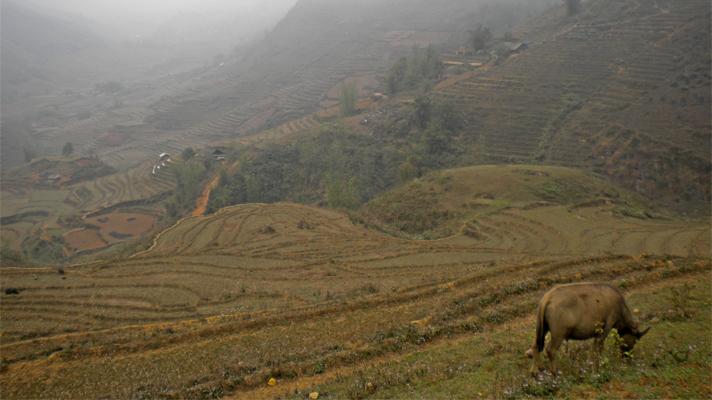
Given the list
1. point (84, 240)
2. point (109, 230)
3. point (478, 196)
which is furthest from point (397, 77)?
point (84, 240)

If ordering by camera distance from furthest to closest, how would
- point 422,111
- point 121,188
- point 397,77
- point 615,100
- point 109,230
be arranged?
point 397,77
point 121,188
point 422,111
point 109,230
point 615,100

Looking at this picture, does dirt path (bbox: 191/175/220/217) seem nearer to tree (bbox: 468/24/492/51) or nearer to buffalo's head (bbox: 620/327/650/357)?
buffalo's head (bbox: 620/327/650/357)

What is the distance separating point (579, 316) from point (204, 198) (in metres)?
63.9

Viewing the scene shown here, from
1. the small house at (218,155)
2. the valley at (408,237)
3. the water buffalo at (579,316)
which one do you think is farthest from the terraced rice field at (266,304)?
the small house at (218,155)

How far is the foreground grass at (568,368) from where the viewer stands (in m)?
8.24

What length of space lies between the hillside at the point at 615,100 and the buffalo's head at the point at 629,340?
146ft

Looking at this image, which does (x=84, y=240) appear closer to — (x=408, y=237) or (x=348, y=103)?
(x=408, y=237)

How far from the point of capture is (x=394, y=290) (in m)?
19.4

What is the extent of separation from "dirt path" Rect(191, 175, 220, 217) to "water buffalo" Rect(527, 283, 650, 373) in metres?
55.7

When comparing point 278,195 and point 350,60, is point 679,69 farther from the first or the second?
point 350,60

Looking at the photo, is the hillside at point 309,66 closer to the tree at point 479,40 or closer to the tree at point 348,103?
the tree at point 348,103

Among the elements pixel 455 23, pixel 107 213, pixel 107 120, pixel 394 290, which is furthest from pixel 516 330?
pixel 107 120

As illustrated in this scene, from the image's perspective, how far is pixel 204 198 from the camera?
2571 inches

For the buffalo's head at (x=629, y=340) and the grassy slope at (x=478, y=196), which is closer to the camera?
the buffalo's head at (x=629, y=340)
